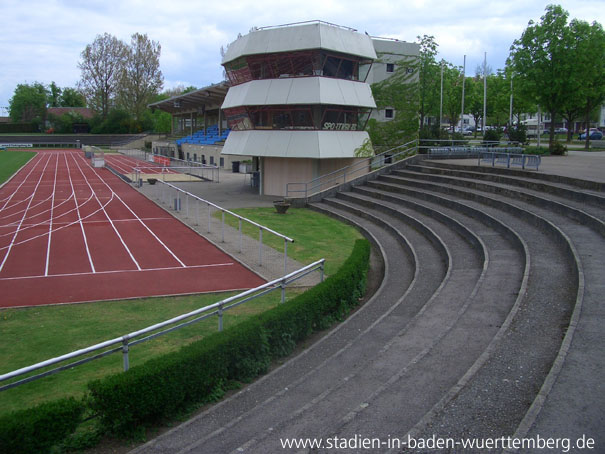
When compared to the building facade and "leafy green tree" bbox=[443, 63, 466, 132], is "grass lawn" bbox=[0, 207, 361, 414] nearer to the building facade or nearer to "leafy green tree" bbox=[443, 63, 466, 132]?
the building facade

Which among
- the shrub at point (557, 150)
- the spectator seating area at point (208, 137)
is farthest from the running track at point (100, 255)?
the spectator seating area at point (208, 137)

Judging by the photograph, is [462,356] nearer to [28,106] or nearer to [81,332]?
[81,332]

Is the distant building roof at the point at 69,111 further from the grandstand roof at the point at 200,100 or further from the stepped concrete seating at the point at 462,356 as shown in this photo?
the stepped concrete seating at the point at 462,356

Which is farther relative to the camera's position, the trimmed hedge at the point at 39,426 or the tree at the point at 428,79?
the tree at the point at 428,79

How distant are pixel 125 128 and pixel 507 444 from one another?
113346mm

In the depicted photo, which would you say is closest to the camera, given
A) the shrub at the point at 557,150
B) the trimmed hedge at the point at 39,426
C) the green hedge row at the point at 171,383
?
the trimmed hedge at the point at 39,426

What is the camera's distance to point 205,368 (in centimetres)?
816

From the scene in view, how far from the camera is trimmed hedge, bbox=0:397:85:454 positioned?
6.05 metres

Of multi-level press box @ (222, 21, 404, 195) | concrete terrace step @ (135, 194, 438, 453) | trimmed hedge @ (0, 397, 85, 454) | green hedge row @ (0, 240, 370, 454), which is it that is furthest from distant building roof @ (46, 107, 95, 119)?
trimmed hedge @ (0, 397, 85, 454)

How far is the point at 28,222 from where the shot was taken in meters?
25.9

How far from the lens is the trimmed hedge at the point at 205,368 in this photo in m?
7.07

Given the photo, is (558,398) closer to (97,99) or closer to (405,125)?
(405,125)

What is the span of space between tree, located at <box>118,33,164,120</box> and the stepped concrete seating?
106m

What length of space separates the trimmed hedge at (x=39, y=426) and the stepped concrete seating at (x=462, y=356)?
992 millimetres
